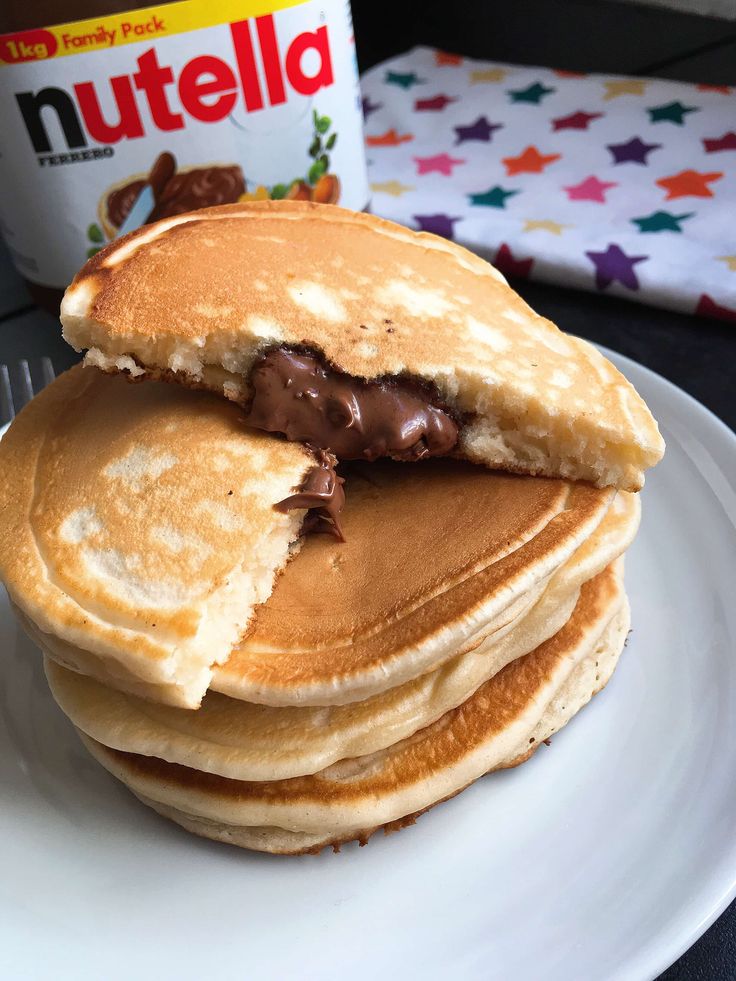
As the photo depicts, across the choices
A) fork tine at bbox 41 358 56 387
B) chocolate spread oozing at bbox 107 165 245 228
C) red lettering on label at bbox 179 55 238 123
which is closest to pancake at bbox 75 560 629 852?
fork tine at bbox 41 358 56 387

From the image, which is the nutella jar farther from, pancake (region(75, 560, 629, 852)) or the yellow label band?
pancake (region(75, 560, 629, 852))

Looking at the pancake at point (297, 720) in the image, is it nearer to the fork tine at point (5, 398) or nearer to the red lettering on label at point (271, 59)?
the fork tine at point (5, 398)

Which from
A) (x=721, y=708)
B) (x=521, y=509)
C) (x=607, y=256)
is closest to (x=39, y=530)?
(x=521, y=509)

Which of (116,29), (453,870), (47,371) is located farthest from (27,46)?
(453,870)

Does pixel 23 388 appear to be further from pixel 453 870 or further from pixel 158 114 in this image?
pixel 453 870

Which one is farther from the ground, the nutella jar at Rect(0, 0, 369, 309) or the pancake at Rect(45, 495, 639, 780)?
the nutella jar at Rect(0, 0, 369, 309)

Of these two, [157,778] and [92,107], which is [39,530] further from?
[92,107]
